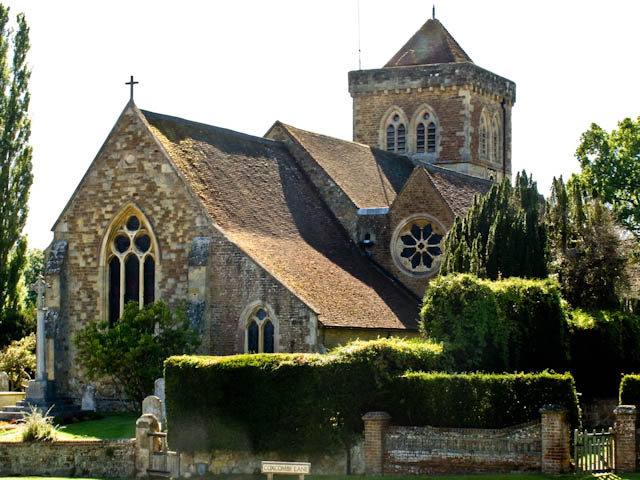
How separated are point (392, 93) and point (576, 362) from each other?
23623 mm

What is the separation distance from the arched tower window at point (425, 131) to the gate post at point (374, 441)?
30.8m

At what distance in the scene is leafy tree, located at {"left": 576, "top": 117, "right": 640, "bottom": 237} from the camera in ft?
183

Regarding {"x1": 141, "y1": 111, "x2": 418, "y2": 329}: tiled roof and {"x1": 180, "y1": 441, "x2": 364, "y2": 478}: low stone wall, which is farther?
{"x1": 141, "y1": 111, "x2": 418, "y2": 329}: tiled roof

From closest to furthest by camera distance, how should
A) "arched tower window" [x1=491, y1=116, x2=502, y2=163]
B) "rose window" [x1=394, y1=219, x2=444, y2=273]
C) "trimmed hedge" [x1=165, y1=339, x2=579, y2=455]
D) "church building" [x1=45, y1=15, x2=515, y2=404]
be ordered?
"trimmed hedge" [x1=165, y1=339, x2=579, y2=455] < "church building" [x1=45, y1=15, x2=515, y2=404] < "rose window" [x1=394, y1=219, x2=444, y2=273] < "arched tower window" [x1=491, y1=116, x2=502, y2=163]

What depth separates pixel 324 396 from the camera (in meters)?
28.6

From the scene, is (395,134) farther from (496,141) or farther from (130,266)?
(130,266)

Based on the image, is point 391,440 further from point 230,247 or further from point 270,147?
point 270,147

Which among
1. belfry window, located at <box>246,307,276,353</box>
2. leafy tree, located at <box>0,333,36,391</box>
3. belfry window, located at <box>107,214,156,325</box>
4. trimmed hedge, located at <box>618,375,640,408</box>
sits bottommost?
trimmed hedge, located at <box>618,375,640,408</box>

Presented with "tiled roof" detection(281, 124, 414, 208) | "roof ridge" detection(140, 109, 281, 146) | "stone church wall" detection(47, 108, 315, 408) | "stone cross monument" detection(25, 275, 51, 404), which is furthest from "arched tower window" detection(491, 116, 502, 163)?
"stone cross monument" detection(25, 275, 51, 404)

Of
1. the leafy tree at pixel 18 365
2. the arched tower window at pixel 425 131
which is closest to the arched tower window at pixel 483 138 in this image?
the arched tower window at pixel 425 131

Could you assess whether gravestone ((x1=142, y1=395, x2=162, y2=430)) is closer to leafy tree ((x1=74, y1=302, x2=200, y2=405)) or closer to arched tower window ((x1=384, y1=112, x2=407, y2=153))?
leafy tree ((x1=74, y1=302, x2=200, y2=405))

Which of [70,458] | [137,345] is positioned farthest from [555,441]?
[137,345]

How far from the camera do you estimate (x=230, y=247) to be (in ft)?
123

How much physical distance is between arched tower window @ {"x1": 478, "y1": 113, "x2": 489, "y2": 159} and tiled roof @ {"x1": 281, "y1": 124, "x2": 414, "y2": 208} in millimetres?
4916
